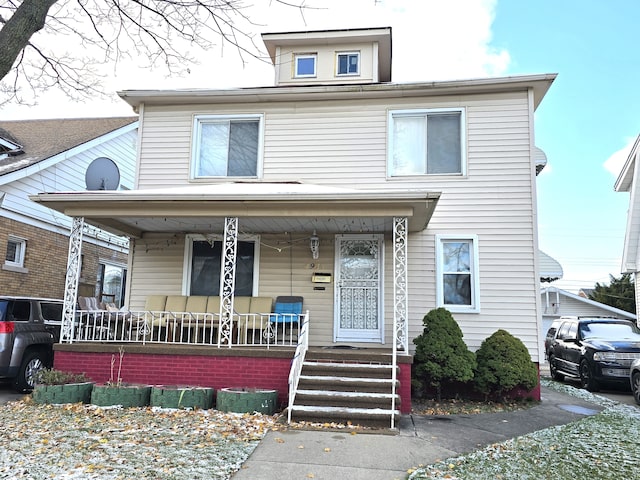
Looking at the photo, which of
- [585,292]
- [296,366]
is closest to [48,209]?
[296,366]

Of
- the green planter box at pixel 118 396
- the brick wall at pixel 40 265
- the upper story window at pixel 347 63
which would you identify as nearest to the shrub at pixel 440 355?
the green planter box at pixel 118 396

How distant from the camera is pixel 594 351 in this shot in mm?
10750

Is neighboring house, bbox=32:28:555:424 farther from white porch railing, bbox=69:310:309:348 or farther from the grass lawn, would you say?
the grass lawn

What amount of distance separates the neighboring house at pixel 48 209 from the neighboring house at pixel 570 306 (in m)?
21.4

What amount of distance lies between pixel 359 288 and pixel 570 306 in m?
22.1

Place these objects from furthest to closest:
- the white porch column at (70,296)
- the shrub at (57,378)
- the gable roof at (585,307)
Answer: the gable roof at (585,307) < the white porch column at (70,296) < the shrub at (57,378)

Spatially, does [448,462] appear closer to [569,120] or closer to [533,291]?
[533,291]

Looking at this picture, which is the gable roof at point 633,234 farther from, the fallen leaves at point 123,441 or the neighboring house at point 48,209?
the neighboring house at point 48,209

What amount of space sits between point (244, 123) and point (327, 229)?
3.18 meters

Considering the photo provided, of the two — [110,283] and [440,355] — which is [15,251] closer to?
[110,283]

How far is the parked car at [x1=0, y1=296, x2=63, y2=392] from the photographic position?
8.42 meters

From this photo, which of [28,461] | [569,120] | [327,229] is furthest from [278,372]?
[569,120]

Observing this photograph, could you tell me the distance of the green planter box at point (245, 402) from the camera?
7078mm

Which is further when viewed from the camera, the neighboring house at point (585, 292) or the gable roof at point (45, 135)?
the neighboring house at point (585, 292)
